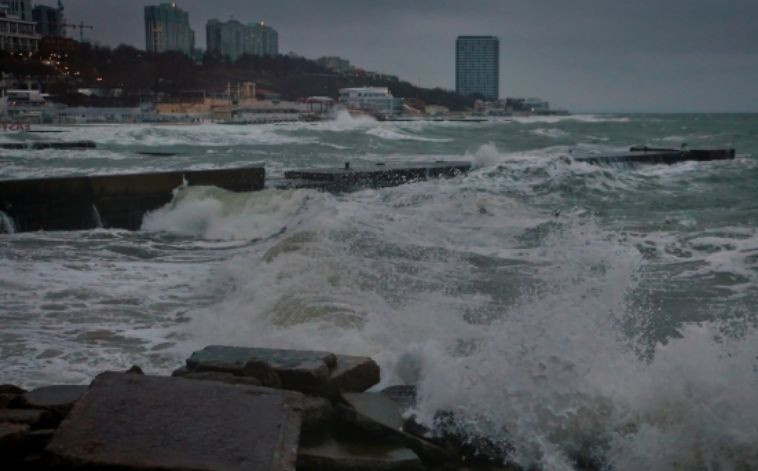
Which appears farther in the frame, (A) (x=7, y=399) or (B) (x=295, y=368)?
(B) (x=295, y=368)

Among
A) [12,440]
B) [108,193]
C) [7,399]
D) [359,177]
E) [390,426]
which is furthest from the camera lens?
[359,177]

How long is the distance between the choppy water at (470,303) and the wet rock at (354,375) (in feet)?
0.79

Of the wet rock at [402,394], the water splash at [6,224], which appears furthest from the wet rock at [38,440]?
the water splash at [6,224]

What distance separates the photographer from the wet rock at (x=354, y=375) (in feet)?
13.5

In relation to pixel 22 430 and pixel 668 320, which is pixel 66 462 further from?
pixel 668 320

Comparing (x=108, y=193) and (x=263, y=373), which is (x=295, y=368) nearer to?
(x=263, y=373)

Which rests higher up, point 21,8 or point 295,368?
point 21,8

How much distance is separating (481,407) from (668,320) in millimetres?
3336

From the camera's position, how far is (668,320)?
21.9 ft

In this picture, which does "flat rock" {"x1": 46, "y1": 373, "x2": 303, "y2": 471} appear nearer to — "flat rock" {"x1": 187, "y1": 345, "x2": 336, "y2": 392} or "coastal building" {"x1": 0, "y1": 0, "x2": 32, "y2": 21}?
"flat rock" {"x1": 187, "y1": 345, "x2": 336, "y2": 392}

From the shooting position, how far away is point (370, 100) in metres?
109

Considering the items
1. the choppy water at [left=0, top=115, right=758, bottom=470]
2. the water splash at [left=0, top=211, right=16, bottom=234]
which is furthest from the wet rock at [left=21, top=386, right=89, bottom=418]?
the water splash at [left=0, top=211, right=16, bottom=234]

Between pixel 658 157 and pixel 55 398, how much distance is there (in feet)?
80.2

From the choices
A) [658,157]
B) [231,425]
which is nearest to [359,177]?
[658,157]
